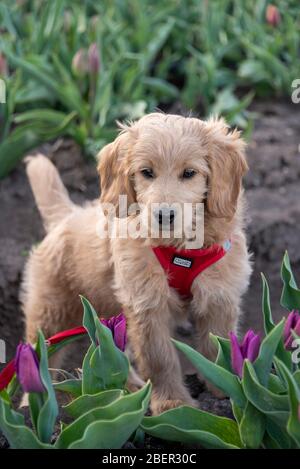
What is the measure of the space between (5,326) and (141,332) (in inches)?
55.7

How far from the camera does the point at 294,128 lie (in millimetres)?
5957

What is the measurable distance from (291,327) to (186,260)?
2.53 feet

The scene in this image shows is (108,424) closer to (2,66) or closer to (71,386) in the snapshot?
(71,386)

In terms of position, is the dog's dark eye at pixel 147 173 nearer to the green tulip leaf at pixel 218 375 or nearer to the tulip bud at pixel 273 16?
the green tulip leaf at pixel 218 375

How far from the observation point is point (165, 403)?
3361mm

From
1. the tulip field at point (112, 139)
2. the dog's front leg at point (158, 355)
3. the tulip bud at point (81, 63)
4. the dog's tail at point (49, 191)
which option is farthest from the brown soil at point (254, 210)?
the dog's front leg at point (158, 355)

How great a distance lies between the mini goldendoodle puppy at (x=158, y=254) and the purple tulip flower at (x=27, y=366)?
74 centimetres

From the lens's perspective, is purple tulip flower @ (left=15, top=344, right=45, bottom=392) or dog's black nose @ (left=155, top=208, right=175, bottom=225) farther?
dog's black nose @ (left=155, top=208, right=175, bottom=225)

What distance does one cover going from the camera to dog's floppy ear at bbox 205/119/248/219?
309 cm

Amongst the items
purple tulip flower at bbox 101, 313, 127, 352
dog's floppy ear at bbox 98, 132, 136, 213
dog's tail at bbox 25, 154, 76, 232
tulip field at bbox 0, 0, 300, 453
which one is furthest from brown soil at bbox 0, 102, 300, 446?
purple tulip flower at bbox 101, 313, 127, 352

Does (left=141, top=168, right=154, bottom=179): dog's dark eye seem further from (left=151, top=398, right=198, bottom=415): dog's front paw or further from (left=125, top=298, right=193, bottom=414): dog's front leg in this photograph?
(left=151, top=398, right=198, bottom=415): dog's front paw

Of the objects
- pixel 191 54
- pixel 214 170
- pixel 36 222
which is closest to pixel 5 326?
pixel 36 222

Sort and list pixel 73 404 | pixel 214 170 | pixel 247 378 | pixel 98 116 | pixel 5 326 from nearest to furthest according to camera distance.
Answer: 1. pixel 247 378
2. pixel 73 404
3. pixel 214 170
4. pixel 5 326
5. pixel 98 116
